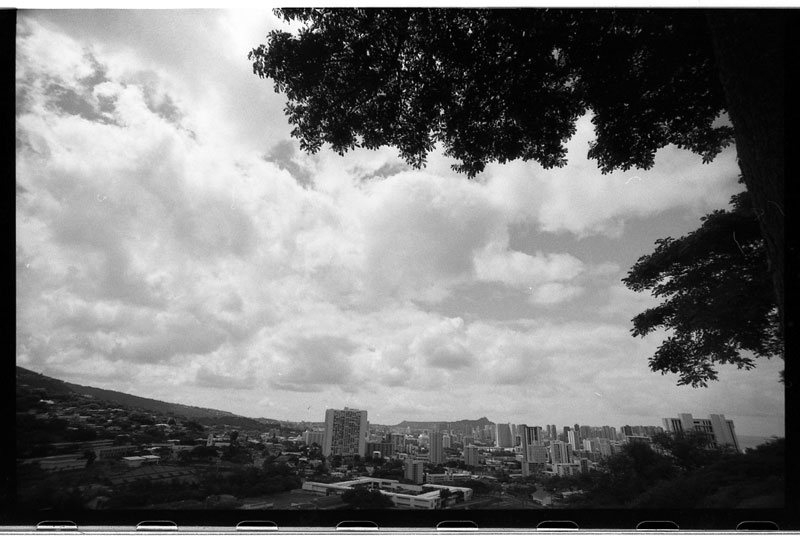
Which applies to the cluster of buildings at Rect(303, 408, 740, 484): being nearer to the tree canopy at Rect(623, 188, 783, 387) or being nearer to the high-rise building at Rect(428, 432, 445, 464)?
the high-rise building at Rect(428, 432, 445, 464)

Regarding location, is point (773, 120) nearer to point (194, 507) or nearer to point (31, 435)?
point (194, 507)

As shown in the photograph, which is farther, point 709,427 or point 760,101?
point 709,427

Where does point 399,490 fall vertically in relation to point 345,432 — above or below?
below

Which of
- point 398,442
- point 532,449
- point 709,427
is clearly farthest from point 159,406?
point 709,427

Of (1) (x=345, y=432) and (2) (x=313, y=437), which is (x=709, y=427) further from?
(2) (x=313, y=437)

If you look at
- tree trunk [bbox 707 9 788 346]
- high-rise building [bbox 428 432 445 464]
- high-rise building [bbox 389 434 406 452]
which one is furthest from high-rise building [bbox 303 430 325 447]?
tree trunk [bbox 707 9 788 346]
